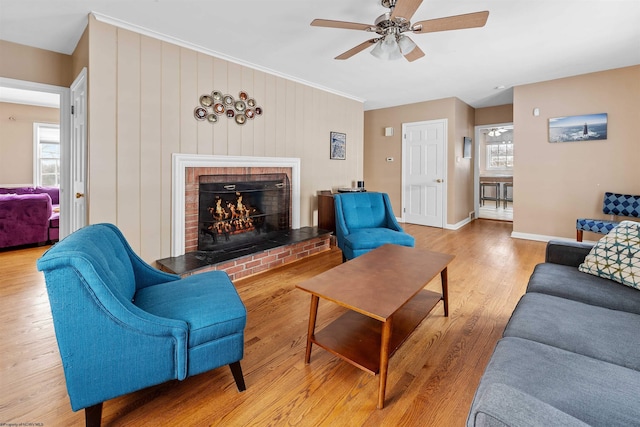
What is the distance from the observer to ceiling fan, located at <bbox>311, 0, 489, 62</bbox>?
2006 mm

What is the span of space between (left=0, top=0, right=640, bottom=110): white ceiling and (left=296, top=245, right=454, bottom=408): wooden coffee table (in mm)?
2048

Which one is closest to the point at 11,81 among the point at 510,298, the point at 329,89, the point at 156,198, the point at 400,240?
the point at 156,198

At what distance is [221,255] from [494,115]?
19.9 ft

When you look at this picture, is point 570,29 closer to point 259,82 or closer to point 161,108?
point 259,82

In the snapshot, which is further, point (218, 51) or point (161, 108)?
point (218, 51)

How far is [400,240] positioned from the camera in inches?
126

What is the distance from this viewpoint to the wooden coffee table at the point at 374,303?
1486mm

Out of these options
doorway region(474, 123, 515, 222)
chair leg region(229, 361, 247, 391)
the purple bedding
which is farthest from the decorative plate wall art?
doorway region(474, 123, 515, 222)

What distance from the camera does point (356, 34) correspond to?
2.93 meters

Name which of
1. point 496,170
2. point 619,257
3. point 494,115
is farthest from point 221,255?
point 496,170

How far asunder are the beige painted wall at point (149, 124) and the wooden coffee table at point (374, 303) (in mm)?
2005

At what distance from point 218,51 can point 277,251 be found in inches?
89.7

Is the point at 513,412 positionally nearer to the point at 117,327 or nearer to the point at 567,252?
the point at 117,327

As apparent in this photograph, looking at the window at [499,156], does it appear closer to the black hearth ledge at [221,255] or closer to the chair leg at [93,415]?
the black hearth ledge at [221,255]
